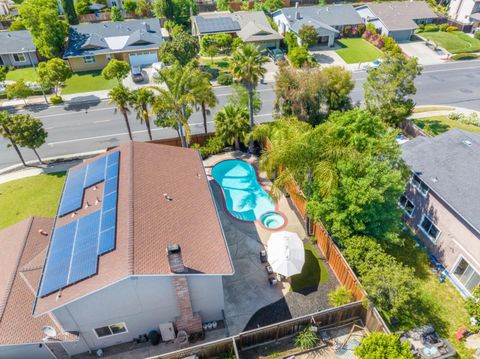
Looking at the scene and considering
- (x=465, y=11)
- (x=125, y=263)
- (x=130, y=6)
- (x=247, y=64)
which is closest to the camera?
(x=125, y=263)

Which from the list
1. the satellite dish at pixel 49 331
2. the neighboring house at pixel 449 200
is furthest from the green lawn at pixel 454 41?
the satellite dish at pixel 49 331

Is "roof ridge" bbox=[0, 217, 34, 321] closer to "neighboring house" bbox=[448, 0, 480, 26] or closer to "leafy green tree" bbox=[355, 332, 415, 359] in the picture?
"leafy green tree" bbox=[355, 332, 415, 359]

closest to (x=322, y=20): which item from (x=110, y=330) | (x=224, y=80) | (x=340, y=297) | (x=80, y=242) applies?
(x=224, y=80)

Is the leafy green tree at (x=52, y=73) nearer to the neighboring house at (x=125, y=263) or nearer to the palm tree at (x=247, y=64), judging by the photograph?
the palm tree at (x=247, y=64)

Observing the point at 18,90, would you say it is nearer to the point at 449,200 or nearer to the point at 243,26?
the point at 243,26

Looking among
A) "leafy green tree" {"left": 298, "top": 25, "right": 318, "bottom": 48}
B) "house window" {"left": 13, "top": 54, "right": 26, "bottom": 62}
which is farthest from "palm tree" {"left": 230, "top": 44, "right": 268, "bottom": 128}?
"house window" {"left": 13, "top": 54, "right": 26, "bottom": 62}

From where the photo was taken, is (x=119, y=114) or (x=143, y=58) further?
(x=143, y=58)

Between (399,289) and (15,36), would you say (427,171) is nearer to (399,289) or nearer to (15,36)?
(399,289)

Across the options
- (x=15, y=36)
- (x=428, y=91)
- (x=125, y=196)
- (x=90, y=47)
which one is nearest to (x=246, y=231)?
(x=125, y=196)
